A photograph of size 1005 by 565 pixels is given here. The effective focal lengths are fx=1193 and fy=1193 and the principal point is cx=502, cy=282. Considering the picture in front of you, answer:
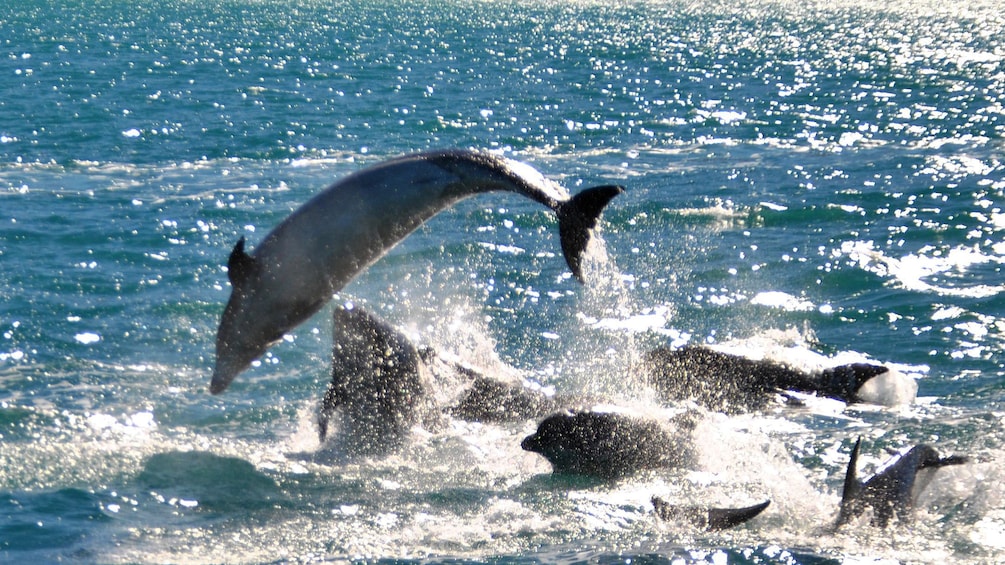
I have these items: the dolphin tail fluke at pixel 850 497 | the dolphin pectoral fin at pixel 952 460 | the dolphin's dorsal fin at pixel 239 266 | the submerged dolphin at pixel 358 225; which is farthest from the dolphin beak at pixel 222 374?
the dolphin pectoral fin at pixel 952 460

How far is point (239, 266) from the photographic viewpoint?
11.2 m

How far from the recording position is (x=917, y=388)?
46.5 ft

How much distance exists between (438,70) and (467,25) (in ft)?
117

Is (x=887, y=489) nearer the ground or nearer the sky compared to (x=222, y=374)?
nearer the ground

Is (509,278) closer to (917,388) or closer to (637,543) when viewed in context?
(917,388)

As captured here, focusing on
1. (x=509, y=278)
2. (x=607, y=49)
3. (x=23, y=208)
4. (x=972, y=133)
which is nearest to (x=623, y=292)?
(x=509, y=278)

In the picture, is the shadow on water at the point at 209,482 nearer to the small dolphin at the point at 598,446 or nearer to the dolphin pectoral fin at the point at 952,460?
the small dolphin at the point at 598,446

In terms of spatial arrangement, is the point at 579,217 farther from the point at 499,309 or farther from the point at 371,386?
the point at 499,309

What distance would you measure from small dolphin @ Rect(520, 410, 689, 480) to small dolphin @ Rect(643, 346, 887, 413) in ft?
6.48

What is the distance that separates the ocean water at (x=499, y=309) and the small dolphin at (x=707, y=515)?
0.50 feet

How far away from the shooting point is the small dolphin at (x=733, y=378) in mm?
13947

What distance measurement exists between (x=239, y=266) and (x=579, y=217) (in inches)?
128

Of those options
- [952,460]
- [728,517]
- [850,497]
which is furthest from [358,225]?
[952,460]

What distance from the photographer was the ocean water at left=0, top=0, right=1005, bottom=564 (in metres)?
10.4
